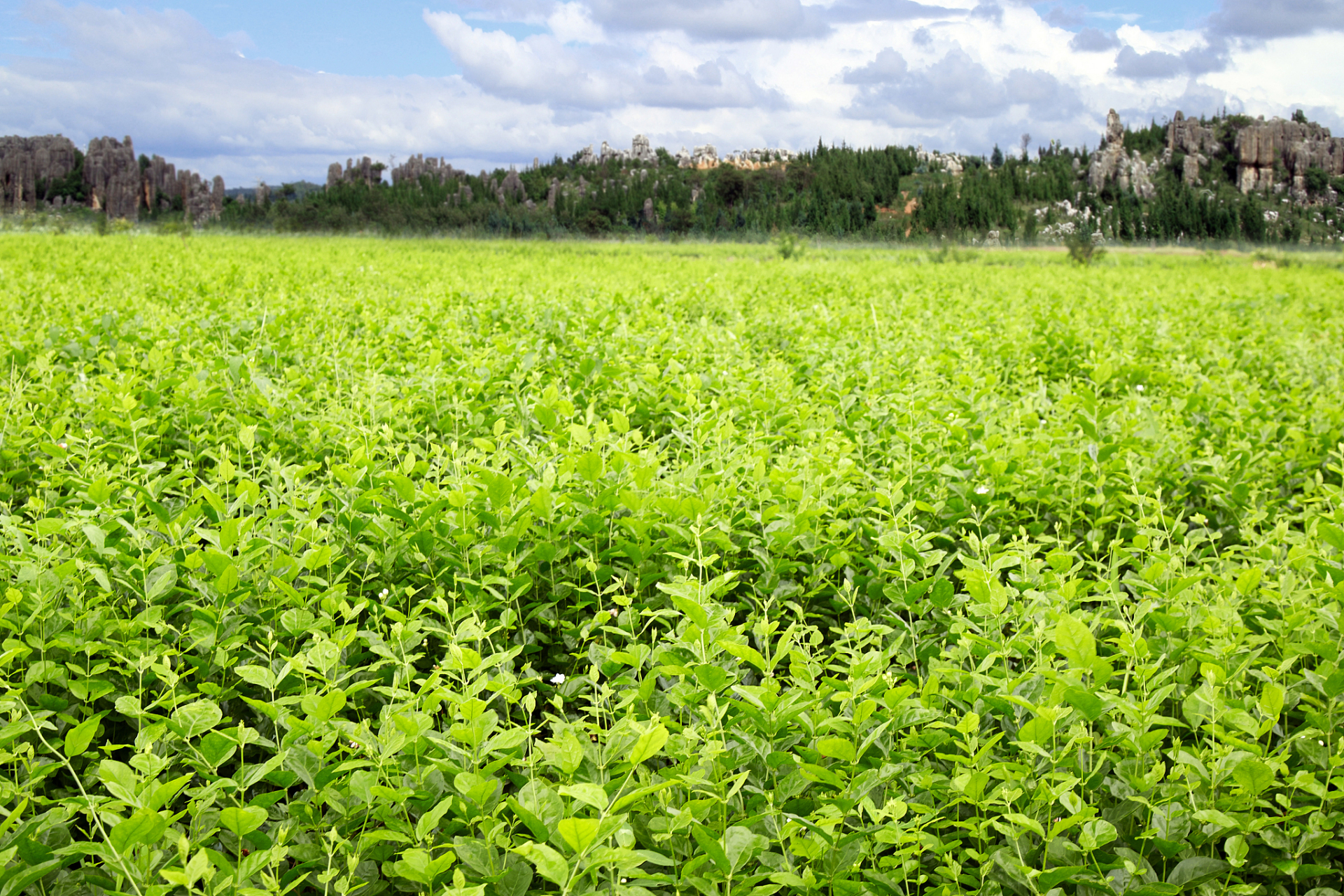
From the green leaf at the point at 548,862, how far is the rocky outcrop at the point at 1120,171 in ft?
270

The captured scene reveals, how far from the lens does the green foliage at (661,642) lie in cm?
182

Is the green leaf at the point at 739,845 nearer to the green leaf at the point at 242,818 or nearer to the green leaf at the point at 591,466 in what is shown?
the green leaf at the point at 242,818

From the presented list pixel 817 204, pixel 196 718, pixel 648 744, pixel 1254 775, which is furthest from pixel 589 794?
pixel 817 204

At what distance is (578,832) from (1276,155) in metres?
98.6

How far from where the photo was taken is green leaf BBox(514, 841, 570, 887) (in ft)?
4.84

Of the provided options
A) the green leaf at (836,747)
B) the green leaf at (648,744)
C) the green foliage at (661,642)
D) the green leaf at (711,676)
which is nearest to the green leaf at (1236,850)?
the green foliage at (661,642)

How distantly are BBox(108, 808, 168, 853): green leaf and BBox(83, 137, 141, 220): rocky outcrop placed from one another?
295 feet

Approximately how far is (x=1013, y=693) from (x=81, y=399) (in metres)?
5.18

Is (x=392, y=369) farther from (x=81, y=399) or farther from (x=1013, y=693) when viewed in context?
(x=1013, y=693)

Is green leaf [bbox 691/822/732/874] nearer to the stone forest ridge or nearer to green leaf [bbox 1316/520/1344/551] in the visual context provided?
green leaf [bbox 1316/520/1344/551]

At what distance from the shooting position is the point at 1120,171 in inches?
2960

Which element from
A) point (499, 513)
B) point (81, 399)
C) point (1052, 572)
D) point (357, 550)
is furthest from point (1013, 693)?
point (81, 399)

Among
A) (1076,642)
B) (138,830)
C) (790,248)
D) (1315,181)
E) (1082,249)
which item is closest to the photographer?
(138,830)

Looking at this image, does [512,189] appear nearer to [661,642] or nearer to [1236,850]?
[661,642]
